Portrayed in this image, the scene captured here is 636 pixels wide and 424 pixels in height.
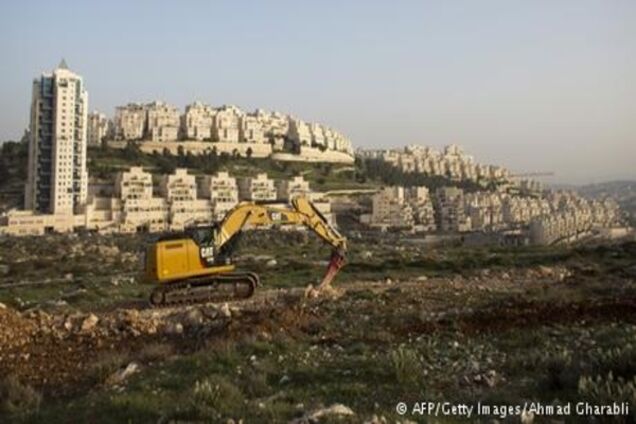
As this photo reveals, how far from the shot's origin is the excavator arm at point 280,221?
59.3ft

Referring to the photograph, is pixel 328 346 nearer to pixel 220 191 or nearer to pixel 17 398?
pixel 17 398

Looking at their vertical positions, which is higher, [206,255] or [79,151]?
[79,151]

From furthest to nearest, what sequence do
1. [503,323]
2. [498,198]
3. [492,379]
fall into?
1. [498,198]
2. [503,323]
3. [492,379]

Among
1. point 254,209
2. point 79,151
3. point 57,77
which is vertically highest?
point 57,77

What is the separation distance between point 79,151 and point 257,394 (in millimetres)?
81015

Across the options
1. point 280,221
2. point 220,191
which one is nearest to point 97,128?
point 220,191

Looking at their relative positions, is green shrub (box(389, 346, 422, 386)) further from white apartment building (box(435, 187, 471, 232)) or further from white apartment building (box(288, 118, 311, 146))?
white apartment building (box(288, 118, 311, 146))

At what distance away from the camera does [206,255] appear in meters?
17.6

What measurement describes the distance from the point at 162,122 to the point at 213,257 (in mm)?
124441

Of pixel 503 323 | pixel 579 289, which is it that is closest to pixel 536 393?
pixel 503 323

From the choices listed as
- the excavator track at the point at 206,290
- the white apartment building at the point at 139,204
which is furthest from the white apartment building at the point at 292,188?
the excavator track at the point at 206,290

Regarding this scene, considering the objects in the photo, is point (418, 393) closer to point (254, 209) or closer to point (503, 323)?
point (503, 323)

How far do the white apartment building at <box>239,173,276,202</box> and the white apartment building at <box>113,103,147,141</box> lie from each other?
39.4m

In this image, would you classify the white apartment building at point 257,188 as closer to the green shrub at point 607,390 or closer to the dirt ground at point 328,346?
the dirt ground at point 328,346
